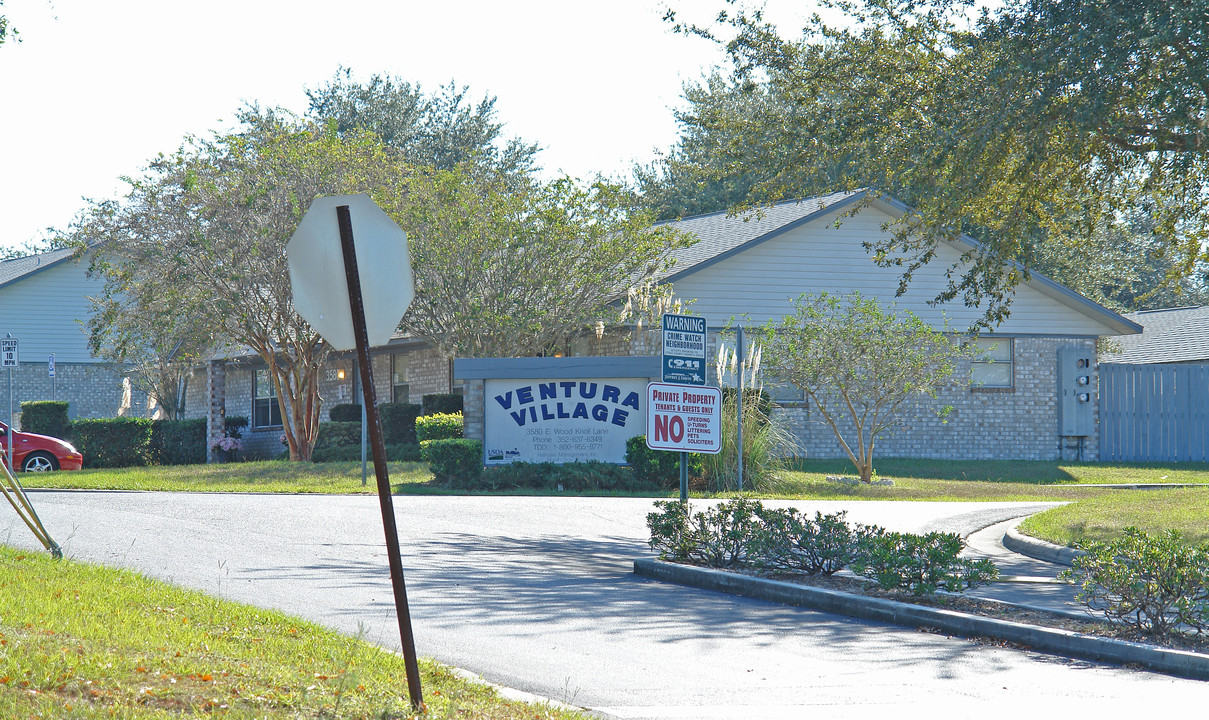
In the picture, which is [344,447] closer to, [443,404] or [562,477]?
[443,404]

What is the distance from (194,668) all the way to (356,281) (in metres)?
2.14

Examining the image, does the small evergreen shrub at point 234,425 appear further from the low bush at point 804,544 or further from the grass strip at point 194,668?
the grass strip at point 194,668

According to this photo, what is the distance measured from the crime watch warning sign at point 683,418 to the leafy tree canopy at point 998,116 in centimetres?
350

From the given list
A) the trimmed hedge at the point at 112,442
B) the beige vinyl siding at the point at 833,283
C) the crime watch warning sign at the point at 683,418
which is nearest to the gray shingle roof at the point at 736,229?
the beige vinyl siding at the point at 833,283

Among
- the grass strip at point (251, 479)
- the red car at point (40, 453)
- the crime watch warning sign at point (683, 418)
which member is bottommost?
the grass strip at point (251, 479)

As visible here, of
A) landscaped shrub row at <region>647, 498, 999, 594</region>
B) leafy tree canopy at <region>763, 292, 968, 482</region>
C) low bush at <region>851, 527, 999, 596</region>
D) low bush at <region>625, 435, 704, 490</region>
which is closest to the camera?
low bush at <region>851, 527, 999, 596</region>

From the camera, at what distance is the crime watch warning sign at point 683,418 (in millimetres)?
11922

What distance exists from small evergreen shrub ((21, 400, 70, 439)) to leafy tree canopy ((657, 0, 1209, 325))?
81.1 ft

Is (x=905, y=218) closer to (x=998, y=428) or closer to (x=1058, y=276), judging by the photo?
(x=998, y=428)

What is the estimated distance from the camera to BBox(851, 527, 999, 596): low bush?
356 inches

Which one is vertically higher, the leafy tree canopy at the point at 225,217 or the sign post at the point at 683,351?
the leafy tree canopy at the point at 225,217

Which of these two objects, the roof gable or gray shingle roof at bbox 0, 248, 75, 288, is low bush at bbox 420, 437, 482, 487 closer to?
the roof gable

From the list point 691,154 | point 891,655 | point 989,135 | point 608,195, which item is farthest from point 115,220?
point 691,154

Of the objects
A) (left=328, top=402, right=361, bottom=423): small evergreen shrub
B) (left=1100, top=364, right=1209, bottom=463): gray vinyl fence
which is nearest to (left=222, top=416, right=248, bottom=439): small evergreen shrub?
(left=328, top=402, right=361, bottom=423): small evergreen shrub
